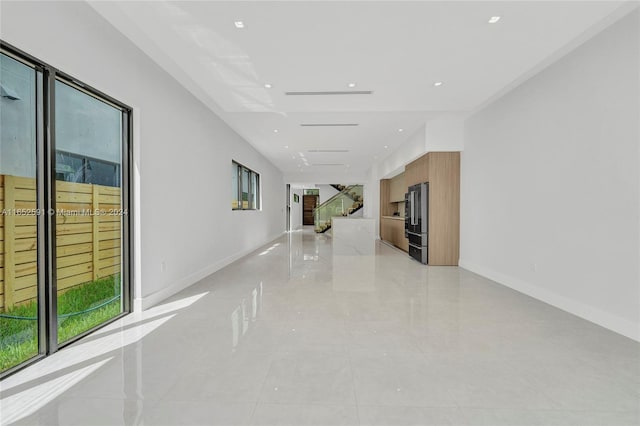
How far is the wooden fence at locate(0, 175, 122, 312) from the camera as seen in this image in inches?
86.3

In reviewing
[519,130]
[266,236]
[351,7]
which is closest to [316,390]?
[351,7]

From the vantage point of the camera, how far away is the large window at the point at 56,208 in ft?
7.23

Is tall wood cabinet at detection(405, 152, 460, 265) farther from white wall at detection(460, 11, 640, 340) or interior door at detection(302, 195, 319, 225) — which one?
interior door at detection(302, 195, 319, 225)

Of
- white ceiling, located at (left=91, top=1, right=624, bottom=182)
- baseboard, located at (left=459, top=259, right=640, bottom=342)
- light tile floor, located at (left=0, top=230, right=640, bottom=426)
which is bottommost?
light tile floor, located at (left=0, top=230, right=640, bottom=426)

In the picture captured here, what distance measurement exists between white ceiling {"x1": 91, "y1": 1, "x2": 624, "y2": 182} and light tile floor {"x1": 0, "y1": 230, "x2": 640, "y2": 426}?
2974 millimetres

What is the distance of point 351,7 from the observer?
2.60 m

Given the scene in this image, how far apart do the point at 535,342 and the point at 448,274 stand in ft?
9.52

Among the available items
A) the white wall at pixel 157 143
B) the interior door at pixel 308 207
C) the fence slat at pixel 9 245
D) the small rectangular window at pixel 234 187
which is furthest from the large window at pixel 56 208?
the interior door at pixel 308 207

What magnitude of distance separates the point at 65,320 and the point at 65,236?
0.79 m

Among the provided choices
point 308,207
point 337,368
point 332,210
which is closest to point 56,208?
point 337,368

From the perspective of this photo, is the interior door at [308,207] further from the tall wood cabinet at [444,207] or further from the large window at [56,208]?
the large window at [56,208]

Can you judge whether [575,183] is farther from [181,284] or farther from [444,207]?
[181,284]

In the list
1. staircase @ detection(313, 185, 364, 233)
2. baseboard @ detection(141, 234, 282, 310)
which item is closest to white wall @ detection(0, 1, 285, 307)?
baseboard @ detection(141, 234, 282, 310)

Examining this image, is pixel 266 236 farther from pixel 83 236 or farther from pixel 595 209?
pixel 595 209
